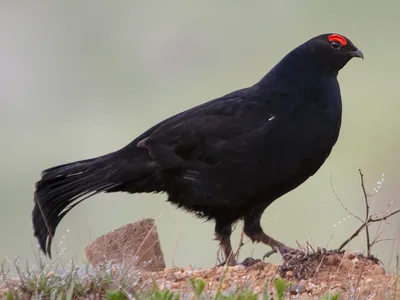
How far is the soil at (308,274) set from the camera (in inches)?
207

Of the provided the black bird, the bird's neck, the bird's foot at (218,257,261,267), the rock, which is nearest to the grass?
the bird's foot at (218,257,261,267)

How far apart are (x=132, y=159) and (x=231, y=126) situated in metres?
0.97

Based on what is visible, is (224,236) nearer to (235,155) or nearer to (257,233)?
(257,233)

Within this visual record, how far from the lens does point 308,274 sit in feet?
18.2

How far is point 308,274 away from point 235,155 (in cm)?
118

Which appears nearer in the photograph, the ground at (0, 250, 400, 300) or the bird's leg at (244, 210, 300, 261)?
the ground at (0, 250, 400, 300)

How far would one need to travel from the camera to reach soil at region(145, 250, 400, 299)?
525 cm

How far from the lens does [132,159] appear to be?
6.58 meters

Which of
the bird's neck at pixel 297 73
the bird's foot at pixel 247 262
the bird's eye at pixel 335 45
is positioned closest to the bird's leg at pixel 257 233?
the bird's foot at pixel 247 262

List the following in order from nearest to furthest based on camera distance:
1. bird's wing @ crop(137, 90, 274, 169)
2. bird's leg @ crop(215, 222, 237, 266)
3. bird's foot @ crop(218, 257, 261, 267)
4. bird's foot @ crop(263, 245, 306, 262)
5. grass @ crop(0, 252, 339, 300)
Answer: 1. grass @ crop(0, 252, 339, 300)
2. bird's foot @ crop(263, 245, 306, 262)
3. bird's foot @ crop(218, 257, 261, 267)
4. bird's wing @ crop(137, 90, 274, 169)
5. bird's leg @ crop(215, 222, 237, 266)

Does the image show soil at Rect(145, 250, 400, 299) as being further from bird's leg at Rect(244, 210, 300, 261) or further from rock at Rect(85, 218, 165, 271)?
rock at Rect(85, 218, 165, 271)

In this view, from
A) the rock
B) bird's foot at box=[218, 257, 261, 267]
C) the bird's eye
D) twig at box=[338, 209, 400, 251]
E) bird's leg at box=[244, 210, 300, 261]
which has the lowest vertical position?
twig at box=[338, 209, 400, 251]

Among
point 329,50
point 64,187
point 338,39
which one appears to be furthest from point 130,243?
point 338,39

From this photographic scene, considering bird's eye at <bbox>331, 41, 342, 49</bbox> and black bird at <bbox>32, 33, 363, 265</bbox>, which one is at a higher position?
bird's eye at <bbox>331, 41, 342, 49</bbox>
